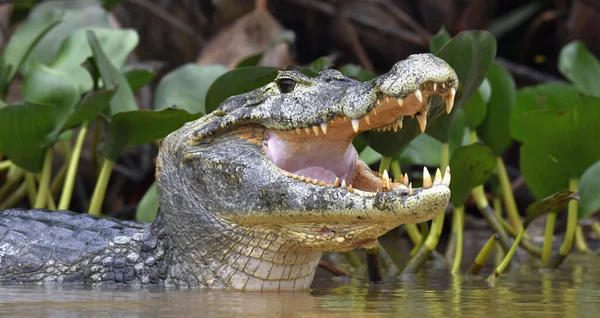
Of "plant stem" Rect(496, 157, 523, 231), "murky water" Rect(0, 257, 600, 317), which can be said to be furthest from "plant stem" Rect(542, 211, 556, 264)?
"plant stem" Rect(496, 157, 523, 231)

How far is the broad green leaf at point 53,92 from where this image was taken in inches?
185

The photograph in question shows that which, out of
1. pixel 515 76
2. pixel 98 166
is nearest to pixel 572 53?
pixel 515 76

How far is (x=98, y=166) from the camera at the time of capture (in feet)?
20.6

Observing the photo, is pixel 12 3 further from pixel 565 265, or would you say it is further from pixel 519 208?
pixel 565 265

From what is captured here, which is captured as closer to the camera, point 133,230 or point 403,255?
point 133,230

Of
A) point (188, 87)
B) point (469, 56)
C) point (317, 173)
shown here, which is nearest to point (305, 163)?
point (317, 173)

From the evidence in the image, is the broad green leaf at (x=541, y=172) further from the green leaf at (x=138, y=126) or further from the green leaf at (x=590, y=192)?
the green leaf at (x=138, y=126)

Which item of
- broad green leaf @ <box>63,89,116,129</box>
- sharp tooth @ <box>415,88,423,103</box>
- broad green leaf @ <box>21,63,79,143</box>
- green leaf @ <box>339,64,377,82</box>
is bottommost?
sharp tooth @ <box>415,88,423,103</box>

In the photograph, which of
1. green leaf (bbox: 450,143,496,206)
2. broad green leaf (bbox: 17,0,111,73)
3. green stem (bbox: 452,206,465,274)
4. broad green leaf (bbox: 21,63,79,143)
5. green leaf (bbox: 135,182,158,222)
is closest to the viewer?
green leaf (bbox: 450,143,496,206)

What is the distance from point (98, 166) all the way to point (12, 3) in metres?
2.66

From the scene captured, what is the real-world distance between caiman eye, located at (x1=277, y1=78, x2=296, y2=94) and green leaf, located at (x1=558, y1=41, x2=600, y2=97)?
9.66 ft

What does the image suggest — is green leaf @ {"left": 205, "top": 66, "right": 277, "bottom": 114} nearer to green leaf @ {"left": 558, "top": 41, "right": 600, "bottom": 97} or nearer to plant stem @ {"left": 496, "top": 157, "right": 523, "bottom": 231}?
plant stem @ {"left": 496, "top": 157, "right": 523, "bottom": 231}

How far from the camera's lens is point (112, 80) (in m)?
4.61

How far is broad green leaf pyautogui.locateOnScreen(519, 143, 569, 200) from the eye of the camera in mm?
4535
